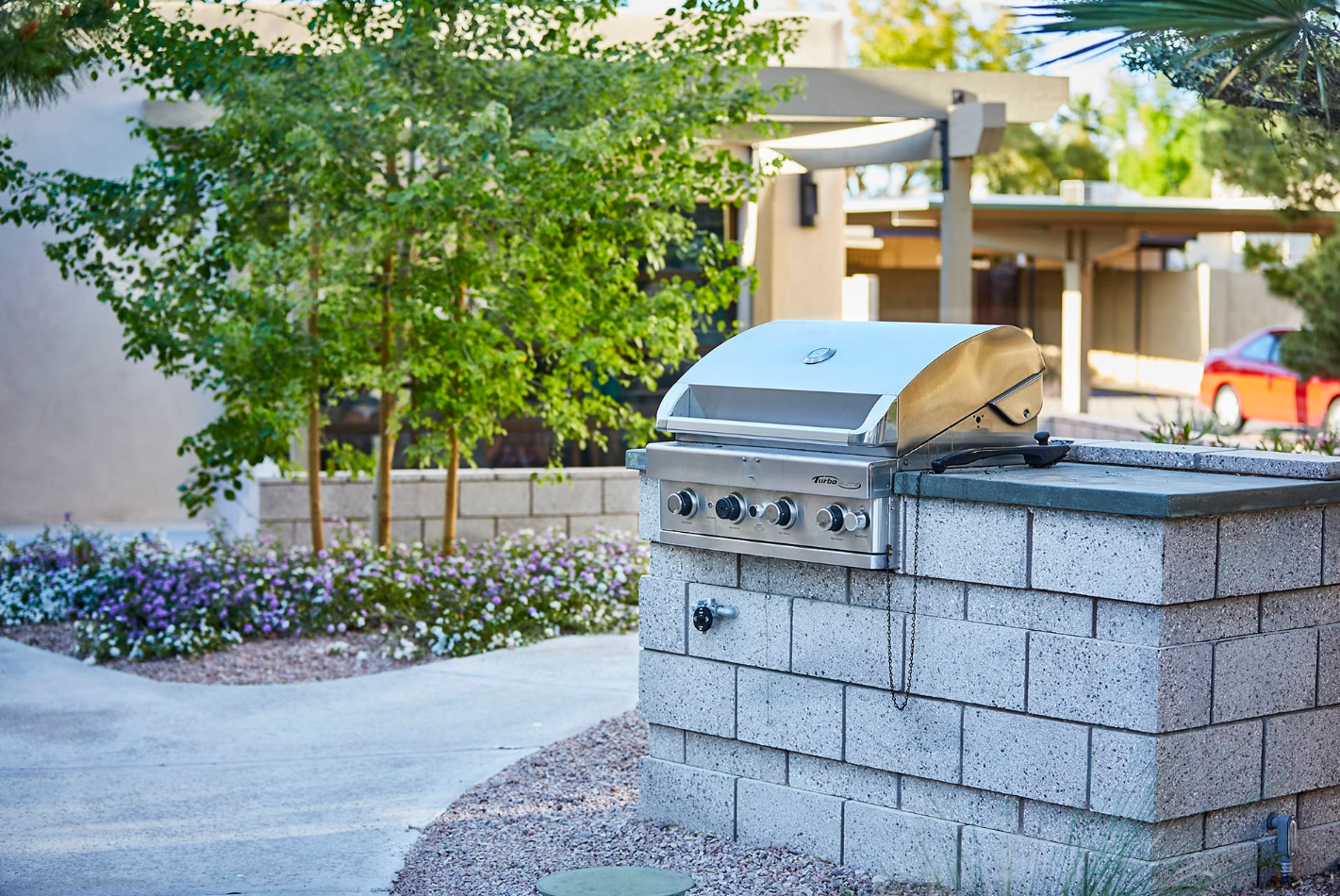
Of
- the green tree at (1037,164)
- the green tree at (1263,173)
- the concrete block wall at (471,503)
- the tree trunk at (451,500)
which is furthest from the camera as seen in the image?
the green tree at (1037,164)

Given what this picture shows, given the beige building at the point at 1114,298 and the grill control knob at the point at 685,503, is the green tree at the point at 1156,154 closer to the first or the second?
the beige building at the point at 1114,298

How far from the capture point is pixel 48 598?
813 cm

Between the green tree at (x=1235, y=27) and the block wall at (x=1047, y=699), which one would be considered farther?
the block wall at (x=1047, y=699)

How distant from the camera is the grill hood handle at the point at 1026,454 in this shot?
13.4ft

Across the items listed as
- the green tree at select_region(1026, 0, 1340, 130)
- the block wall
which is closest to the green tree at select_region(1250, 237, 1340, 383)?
the green tree at select_region(1026, 0, 1340, 130)

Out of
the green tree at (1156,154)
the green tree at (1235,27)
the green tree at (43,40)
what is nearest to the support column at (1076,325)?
the green tree at (43,40)

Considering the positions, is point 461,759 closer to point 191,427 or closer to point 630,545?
point 630,545

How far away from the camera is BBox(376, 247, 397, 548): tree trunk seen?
26.2 ft

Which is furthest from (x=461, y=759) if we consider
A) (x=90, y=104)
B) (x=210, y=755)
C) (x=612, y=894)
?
(x=90, y=104)

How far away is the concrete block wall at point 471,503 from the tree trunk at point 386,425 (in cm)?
51

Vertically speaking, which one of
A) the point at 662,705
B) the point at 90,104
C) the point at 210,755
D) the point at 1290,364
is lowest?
the point at 210,755

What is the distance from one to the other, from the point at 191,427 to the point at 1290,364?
11.1 metres

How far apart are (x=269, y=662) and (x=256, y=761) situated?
5.52 ft

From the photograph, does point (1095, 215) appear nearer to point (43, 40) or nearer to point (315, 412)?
point (315, 412)
